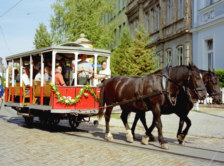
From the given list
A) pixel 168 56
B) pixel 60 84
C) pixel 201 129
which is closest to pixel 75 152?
pixel 60 84

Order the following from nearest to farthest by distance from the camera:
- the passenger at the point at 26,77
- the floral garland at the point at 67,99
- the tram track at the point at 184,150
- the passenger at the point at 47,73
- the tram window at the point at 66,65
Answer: the tram track at the point at 184,150 → the floral garland at the point at 67,99 → the passenger at the point at 47,73 → the tram window at the point at 66,65 → the passenger at the point at 26,77

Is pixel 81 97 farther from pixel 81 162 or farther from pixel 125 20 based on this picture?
pixel 125 20

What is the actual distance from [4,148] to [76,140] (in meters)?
1.92

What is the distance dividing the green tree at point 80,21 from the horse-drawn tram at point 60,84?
458 inches

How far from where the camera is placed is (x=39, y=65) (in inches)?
454

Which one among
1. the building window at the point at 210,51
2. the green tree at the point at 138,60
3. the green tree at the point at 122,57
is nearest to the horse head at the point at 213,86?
the green tree at the point at 138,60

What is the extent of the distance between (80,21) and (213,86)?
18402 mm

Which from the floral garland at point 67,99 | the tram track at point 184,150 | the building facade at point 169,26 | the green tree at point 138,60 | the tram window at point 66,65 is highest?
the building facade at point 169,26

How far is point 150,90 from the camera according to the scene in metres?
8.06

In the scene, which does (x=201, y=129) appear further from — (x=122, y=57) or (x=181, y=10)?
(x=181, y=10)

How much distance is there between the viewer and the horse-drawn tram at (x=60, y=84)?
9758 millimetres

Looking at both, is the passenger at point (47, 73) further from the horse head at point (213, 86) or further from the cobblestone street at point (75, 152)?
the horse head at point (213, 86)

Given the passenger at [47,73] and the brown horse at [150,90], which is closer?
the brown horse at [150,90]

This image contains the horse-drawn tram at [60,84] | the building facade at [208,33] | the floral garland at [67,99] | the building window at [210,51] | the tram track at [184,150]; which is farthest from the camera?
the building window at [210,51]
